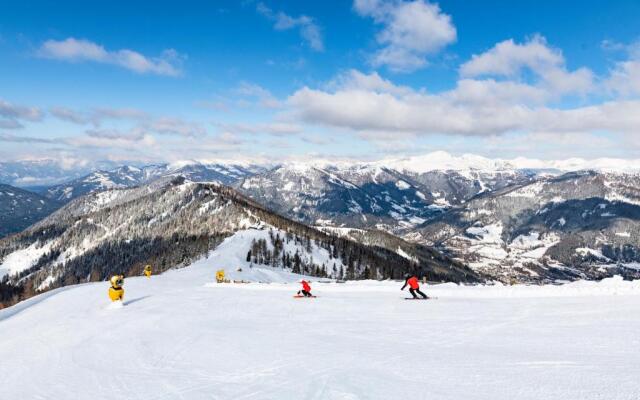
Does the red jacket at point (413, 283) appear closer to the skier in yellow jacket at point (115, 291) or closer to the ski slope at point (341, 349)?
the ski slope at point (341, 349)

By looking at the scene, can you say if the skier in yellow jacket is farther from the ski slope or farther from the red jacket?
the red jacket

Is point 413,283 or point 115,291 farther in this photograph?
point 115,291

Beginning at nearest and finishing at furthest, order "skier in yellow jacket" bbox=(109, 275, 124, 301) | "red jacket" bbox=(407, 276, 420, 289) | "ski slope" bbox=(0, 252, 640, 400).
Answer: "ski slope" bbox=(0, 252, 640, 400), "red jacket" bbox=(407, 276, 420, 289), "skier in yellow jacket" bbox=(109, 275, 124, 301)

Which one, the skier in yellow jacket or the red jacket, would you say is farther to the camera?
the skier in yellow jacket

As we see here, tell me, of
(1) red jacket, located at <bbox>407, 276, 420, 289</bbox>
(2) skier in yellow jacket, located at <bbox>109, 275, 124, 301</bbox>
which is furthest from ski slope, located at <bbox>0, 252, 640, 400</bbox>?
(1) red jacket, located at <bbox>407, 276, 420, 289</bbox>

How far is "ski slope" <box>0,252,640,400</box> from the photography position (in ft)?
39.2

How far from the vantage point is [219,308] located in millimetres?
30406

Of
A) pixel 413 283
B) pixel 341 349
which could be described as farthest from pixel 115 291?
pixel 413 283

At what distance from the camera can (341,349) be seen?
1689 cm

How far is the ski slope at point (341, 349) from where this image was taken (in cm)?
1196

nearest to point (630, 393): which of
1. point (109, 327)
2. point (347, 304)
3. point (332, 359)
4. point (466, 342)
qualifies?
point (466, 342)

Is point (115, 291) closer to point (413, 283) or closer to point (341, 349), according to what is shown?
point (341, 349)

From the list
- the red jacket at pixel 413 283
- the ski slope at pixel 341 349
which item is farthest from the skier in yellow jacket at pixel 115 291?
the red jacket at pixel 413 283

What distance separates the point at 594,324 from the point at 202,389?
1776 cm
